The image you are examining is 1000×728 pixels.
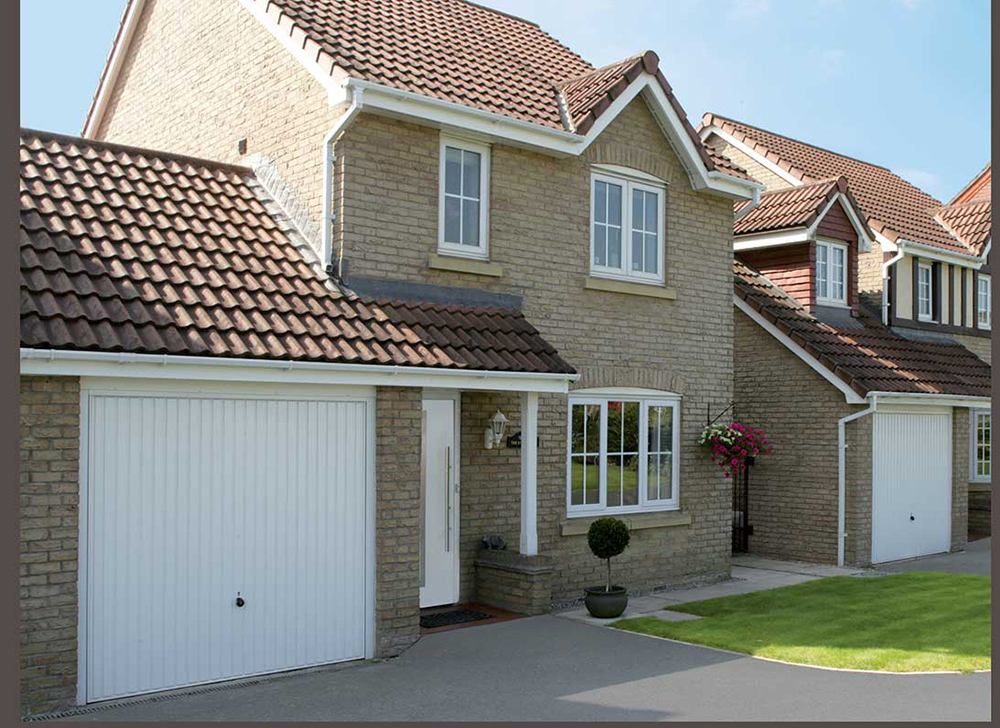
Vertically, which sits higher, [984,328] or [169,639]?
[984,328]

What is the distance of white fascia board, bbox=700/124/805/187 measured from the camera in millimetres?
21562

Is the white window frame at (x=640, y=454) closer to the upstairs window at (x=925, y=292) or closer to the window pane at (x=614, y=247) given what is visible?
the window pane at (x=614, y=247)

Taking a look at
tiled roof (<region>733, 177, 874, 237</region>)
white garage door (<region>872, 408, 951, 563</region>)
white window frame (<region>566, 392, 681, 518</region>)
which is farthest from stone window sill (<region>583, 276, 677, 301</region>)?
white garage door (<region>872, 408, 951, 563</region>)

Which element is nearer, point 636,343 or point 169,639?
point 169,639

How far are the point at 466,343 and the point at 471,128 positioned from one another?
8.91 feet

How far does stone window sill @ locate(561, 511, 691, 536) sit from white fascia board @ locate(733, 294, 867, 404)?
13.3 feet

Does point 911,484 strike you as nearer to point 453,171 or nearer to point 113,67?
point 453,171

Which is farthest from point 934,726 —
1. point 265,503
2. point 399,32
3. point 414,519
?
point 399,32

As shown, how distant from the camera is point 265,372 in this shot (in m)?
9.62

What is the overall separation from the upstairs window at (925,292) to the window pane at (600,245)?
32.8 feet

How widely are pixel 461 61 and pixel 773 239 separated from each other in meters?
7.71

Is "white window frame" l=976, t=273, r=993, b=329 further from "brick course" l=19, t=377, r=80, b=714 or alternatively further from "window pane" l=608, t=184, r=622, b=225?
"brick course" l=19, t=377, r=80, b=714

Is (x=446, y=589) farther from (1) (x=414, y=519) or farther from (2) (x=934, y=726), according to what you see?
(2) (x=934, y=726)

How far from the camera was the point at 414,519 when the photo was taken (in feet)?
36.0
